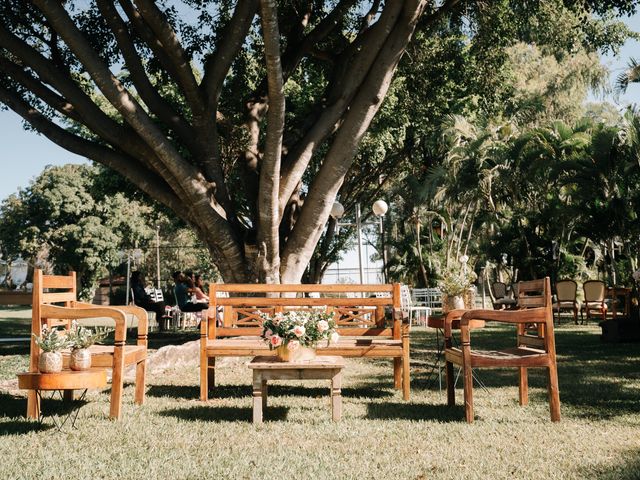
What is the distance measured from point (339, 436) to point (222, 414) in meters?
1.29

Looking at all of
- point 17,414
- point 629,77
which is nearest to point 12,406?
point 17,414

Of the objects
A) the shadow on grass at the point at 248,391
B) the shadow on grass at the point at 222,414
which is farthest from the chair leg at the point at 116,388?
the shadow on grass at the point at 248,391

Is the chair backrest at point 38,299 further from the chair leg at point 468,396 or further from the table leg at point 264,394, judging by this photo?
the chair leg at point 468,396

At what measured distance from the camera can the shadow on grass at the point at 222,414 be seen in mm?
5082

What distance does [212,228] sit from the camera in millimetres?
8578

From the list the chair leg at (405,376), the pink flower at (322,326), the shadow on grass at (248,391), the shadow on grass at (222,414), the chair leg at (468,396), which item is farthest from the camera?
the shadow on grass at (248,391)

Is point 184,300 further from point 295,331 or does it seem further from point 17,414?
point 295,331

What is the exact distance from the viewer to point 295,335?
5.24 metres

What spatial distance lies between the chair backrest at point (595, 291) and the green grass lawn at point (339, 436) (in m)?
A: 9.17

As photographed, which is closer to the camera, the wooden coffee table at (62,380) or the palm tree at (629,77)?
the wooden coffee table at (62,380)

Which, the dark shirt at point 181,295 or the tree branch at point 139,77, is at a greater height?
the tree branch at point 139,77

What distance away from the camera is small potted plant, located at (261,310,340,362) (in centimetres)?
523

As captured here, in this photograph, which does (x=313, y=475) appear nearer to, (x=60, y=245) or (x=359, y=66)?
(x=359, y=66)

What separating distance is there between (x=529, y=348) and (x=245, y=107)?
6.67 meters
